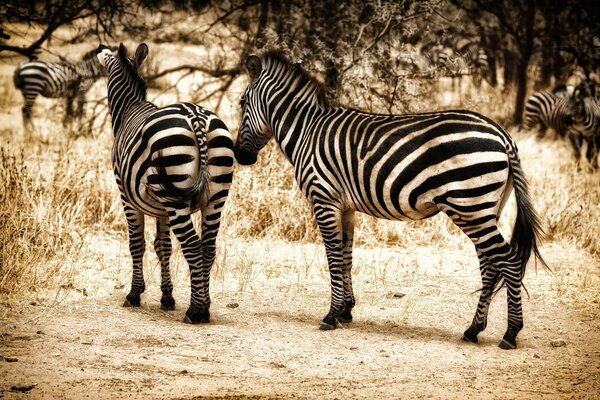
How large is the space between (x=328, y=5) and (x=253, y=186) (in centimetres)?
332

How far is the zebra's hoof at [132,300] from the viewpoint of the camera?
20.5 feet

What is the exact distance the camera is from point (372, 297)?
682 cm

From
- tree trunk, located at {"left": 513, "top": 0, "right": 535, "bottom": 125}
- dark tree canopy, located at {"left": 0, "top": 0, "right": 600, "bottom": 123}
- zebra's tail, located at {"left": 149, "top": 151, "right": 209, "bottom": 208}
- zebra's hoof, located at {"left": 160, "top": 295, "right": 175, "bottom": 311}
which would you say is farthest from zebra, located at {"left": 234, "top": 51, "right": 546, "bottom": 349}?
tree trunk, located at {"left": 513, "top": 0, "right": 535, "bottom": 125}

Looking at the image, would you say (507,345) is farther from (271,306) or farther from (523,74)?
(523,74)

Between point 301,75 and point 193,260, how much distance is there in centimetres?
182

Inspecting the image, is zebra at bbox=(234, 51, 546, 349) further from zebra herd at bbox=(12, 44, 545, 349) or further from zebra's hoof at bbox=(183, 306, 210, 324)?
zebra's hoof at bbox=(183, 306, 210, 324)

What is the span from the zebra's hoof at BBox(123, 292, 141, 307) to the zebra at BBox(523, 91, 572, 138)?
890cm

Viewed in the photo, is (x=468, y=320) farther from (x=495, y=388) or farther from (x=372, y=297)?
(x=495, y=388)

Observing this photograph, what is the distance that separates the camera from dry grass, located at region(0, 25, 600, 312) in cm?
701

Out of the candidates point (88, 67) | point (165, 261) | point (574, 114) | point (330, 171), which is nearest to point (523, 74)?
point (574, 114)

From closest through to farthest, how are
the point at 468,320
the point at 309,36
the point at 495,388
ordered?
the point at 495,388 < the point at 468,320 < the point at 309,36

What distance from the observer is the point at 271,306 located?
6484mm

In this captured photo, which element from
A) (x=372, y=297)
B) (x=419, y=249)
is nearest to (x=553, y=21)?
(x=419, y=249)

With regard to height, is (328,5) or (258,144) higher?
(328,5)
